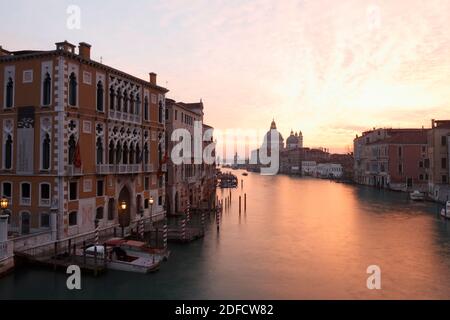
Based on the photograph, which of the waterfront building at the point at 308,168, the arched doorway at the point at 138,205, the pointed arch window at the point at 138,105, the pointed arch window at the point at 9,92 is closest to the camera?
the pointed arch window at the point at 9,92

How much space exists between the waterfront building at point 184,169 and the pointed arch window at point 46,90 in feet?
54.5

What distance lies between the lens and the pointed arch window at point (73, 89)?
78.0 ft

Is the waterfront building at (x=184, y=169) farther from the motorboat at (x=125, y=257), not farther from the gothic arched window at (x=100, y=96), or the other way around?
the motorboat at (x=125, y=257)

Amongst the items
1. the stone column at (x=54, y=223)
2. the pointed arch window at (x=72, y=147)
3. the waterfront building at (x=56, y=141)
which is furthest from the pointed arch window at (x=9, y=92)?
the stone column at (x=54, y=223)

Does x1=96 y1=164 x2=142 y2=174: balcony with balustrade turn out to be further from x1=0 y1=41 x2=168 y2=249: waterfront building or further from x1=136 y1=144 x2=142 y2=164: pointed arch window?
x1=136 y1=144 x2=142 y2=164: pointed arch window

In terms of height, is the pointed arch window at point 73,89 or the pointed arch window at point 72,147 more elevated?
the pointed arch window at point 73,89

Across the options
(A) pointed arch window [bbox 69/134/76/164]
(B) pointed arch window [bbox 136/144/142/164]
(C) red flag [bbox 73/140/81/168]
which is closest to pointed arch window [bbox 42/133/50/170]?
(A) pointed arch window [bbox 69/134/76/164]

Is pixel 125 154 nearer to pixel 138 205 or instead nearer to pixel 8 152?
pixel 138 205

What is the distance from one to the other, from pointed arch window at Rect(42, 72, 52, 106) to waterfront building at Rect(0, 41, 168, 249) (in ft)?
0.18

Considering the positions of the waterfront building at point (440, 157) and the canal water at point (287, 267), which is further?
the waterfront building at point (440, 157)

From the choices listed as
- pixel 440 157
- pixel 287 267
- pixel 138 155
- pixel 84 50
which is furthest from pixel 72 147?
pixel 440 157

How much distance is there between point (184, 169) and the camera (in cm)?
4322
